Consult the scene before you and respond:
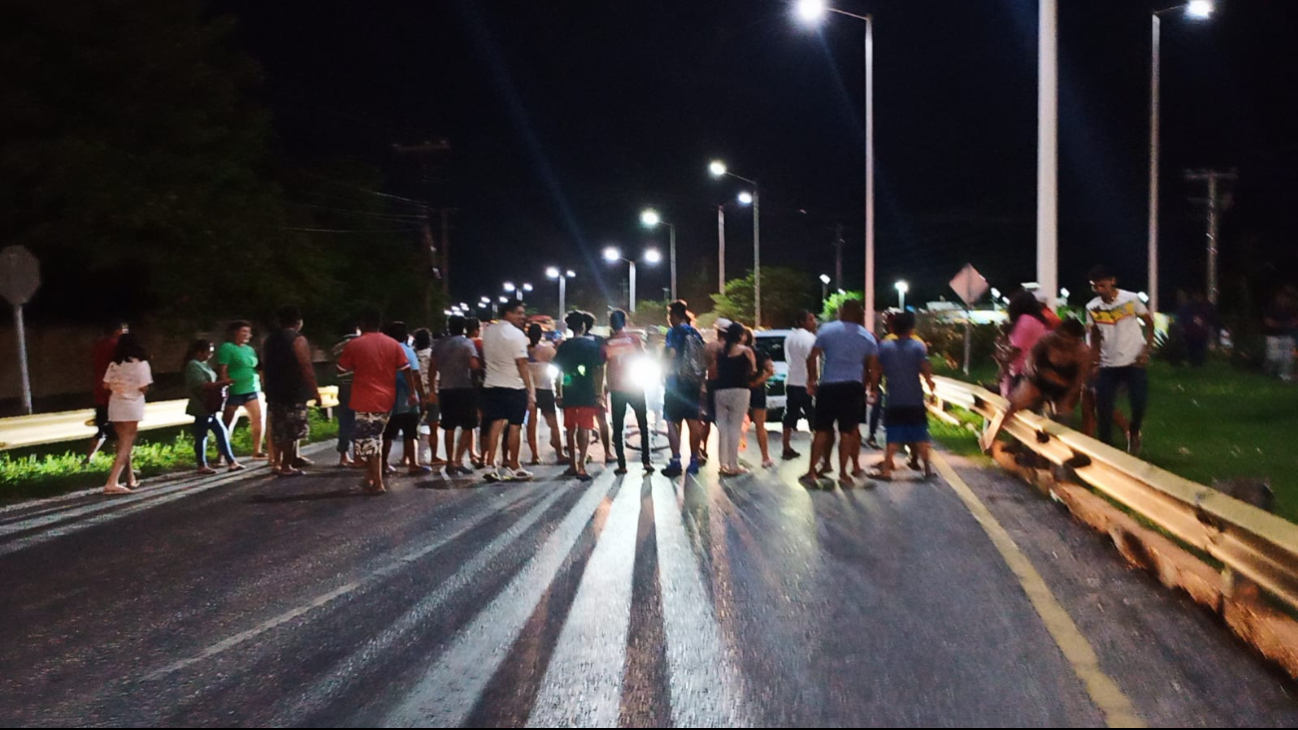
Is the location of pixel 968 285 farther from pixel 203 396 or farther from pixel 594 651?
pixel 594 651

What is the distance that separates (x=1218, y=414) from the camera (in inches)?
645

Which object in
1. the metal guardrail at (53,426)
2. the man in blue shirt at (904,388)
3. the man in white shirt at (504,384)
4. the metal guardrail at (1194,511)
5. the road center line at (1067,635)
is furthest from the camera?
the metal guardrail at (53,426)

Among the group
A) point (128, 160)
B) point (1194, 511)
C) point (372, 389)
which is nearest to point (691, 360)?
point (372, 389)

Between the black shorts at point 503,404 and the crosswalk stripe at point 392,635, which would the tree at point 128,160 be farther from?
the crosswalk stripe at point 392,635

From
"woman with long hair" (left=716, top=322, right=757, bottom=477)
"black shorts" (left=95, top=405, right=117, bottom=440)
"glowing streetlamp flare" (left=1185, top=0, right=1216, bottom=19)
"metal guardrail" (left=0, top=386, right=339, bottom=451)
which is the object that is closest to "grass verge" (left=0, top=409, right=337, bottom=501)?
"metal guardrail" (left=0, top=386, right=339, bottom=451)

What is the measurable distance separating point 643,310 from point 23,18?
199ft

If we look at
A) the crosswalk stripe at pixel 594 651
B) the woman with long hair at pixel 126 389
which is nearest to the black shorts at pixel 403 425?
the woman with long hair at pixel 126 389

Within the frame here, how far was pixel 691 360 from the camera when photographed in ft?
40.4

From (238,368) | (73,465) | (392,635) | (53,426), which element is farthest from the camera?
(73,465)

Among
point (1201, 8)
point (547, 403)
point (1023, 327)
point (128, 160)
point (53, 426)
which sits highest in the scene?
point (1201, 8)

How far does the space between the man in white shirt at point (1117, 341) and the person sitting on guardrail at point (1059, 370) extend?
55 centimetres

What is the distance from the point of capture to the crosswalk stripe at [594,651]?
4668 millimetres

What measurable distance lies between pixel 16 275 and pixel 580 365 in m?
8.13

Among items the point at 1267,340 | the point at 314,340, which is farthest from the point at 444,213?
the point at 1267,340
